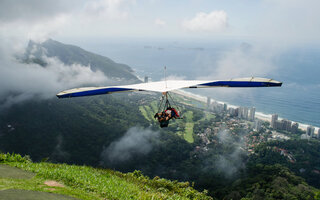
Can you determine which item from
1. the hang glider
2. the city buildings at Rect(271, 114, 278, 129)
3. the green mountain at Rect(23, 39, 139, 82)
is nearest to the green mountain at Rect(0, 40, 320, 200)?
the city buildings at Rect(271, 114, 278, 129)

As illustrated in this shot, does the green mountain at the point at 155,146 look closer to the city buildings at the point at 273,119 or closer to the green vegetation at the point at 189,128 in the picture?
the green vegetation at the point at 189,128

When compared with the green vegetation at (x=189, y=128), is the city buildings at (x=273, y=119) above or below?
above

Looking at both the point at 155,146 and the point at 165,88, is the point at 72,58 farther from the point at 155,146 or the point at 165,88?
the point at 165,88

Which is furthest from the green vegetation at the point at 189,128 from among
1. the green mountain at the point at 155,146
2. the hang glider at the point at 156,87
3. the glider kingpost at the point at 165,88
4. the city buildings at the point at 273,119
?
the hang glider at the point at 156,87

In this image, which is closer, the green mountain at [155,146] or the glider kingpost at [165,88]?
the glider kingpost at [165,88]

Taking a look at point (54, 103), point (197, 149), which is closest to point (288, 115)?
point (197, 149)

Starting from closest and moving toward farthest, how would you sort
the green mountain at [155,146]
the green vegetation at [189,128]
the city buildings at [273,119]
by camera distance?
the green mountain at [155,146] → the green vegetation at [189,128] → the city buildings at [273,119]

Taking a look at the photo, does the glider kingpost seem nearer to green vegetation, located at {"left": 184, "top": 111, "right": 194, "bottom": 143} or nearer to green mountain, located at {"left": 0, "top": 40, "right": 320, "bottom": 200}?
green mountain, located at {"left": 0, "top": 40, "right": 320, "bottom": 200}

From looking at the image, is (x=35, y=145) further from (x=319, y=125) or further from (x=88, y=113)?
(x=319, y=125)

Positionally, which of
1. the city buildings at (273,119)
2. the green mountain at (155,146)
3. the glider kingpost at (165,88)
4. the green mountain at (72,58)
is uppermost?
the green mountain at (72,58)

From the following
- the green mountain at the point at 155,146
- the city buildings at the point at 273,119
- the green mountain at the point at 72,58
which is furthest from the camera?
the green mountain at the point at 72,58
